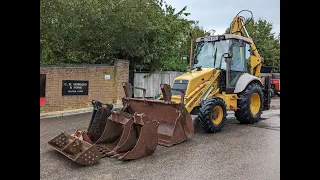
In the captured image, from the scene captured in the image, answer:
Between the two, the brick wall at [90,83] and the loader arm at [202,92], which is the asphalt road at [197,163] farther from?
the brick wall at [90,83]

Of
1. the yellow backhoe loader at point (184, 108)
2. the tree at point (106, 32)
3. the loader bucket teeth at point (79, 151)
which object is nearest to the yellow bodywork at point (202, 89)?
the yellow backhoe loader at point (184, 108)

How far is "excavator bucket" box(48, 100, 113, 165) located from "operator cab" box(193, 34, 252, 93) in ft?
10.8

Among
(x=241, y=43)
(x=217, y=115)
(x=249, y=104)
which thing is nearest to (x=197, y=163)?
(x=217, y=115)

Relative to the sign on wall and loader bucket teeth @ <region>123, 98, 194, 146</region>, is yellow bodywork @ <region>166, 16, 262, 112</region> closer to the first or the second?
loader bucket teeth @ <region>123, 98, 194, 146</region>

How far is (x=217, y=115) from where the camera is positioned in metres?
7.21

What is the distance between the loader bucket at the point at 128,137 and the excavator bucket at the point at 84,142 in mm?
246

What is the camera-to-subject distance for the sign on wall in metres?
11.4

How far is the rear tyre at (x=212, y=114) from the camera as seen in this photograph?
6730 mm

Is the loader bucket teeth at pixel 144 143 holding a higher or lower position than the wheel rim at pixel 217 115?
lower

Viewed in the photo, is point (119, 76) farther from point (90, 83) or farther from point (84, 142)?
point (84, 142)

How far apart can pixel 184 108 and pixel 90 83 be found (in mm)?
6894

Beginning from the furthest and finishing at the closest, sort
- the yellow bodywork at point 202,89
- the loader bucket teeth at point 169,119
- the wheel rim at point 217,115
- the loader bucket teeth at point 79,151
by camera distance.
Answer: the yellow bodywork at point 202,89 < the wheel rim at point 217,115 < the loader bucket teeth at point 169,119 < the loader bucket teeth at point 79,151
